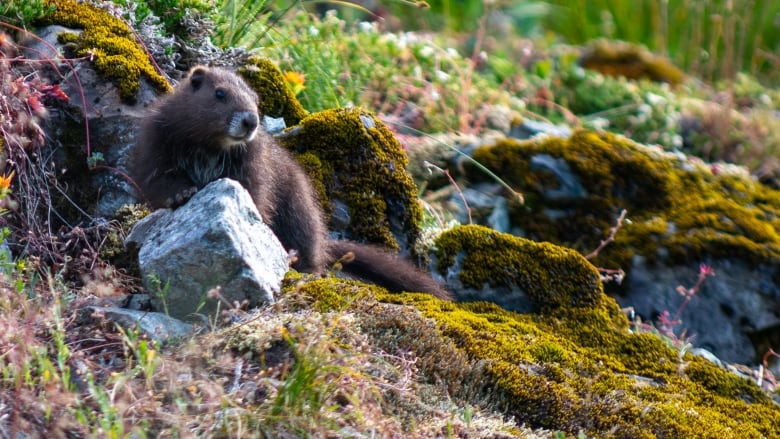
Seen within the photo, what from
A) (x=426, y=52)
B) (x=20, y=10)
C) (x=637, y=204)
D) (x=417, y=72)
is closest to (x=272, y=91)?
(x=20, y=10)

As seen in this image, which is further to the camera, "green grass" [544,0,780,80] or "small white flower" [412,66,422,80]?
"green grass" [544,0,780,80]

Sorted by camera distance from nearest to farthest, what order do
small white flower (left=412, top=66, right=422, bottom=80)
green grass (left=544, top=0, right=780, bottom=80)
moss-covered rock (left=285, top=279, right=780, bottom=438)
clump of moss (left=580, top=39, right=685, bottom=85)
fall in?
moss-covered rock (left=285, top=279, right=780, bottom=438) < small white flower (left=412, top=66, right=422, bottom=80) < clump of moss (left=580, top=39, right=685, bottom=85) < green grass (left=544, top=0, right=780, bottom=80)

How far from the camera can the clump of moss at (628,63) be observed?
13305 millimetres

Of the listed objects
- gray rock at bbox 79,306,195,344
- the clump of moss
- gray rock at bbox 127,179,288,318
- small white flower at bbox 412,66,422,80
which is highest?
gray rock at bbox 127,179,288,318

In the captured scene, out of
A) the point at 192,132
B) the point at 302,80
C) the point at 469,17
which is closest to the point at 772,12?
the point at 469,17

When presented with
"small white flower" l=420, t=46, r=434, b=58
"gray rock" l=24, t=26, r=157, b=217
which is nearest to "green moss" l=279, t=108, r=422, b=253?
"gray rock" l=24, t=26, r=157, b=217

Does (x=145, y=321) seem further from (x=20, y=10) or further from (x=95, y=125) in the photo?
(x=20, y=10)

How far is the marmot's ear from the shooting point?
5.24m

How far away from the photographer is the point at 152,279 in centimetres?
411

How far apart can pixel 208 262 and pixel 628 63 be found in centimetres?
1064

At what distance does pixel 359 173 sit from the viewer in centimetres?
611

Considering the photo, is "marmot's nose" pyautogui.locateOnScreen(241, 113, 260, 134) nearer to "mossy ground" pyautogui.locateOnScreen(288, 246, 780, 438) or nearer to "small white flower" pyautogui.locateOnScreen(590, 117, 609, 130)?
"mossy ground" pyautogui.locateOnScreen(288, 246, 780, 438)

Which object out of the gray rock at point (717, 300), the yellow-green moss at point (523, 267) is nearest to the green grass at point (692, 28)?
the gray rock at point (717, 300)

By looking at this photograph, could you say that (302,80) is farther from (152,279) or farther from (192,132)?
(152,279)
